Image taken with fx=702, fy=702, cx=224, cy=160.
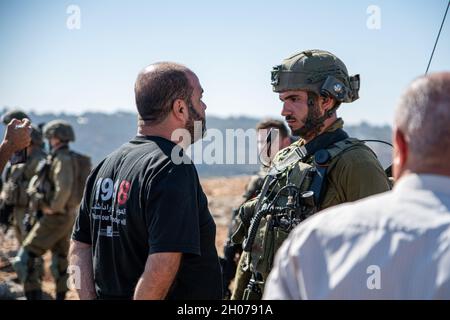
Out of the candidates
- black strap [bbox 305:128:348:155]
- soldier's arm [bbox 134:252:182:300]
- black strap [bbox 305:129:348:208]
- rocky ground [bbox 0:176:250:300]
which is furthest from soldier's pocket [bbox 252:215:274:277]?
rocky ground [bbox 0:176:250:300]

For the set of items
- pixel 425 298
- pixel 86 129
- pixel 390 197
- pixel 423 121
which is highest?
pixel 423 121

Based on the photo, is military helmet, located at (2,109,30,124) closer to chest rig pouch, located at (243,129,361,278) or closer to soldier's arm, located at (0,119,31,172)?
soldier's arm, located at (0,119,31,172)

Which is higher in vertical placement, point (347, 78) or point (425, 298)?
point (347, 78)

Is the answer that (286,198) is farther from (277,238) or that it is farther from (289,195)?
(277,238)

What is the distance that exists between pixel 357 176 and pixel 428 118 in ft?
6.38

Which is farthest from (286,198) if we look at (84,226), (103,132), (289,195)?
(103,132)

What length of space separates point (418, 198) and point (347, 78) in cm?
256

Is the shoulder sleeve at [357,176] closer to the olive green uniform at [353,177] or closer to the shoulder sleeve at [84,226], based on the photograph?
the olive green uniform at [353,177]

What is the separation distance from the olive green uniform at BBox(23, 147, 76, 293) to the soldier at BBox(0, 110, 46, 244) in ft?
2.03

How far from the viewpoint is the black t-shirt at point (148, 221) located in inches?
119

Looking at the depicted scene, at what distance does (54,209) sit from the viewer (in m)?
8.79

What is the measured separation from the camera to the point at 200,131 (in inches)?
136

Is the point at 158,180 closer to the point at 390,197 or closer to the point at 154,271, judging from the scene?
the point at 154,271
